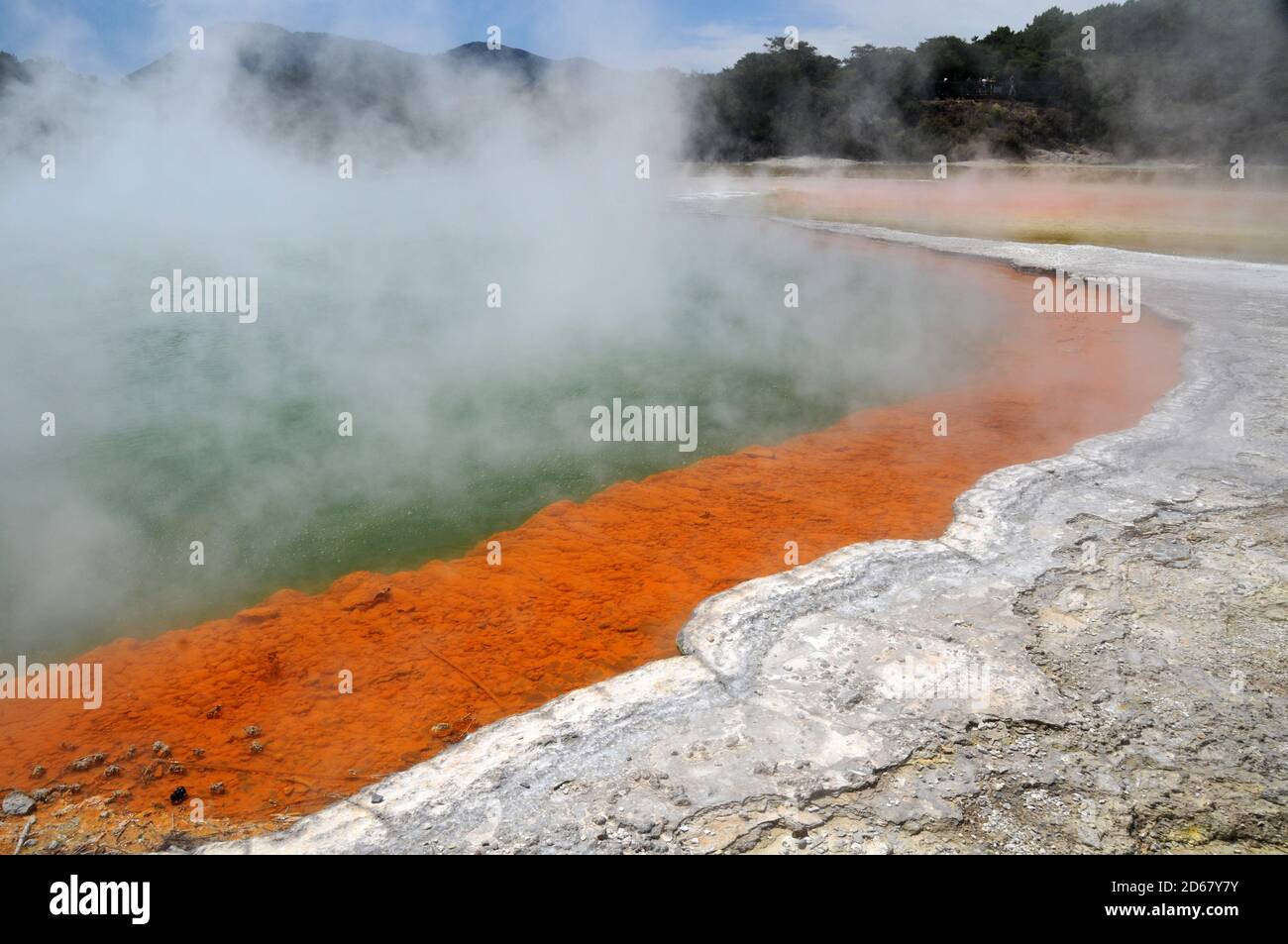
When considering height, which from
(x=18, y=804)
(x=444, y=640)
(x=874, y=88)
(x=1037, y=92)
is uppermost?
(x=874, y=88)

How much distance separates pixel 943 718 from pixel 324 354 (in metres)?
6.19

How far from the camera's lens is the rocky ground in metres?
2.02

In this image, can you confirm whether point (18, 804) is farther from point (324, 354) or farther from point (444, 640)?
point (324, 354)

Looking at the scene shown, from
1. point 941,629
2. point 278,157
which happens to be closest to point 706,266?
point 941,629

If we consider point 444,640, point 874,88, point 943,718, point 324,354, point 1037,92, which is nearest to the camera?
point 943,718

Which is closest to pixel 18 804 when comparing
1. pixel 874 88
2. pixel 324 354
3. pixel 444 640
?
pixel 444 640

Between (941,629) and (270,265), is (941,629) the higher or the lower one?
the lower one

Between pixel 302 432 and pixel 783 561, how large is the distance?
3581 mm

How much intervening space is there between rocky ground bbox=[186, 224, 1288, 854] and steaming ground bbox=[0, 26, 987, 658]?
199 cm

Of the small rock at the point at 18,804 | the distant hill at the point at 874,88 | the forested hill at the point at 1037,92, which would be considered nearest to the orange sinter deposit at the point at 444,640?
the small rock at the point at 18,804

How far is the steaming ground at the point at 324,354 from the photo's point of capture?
427 cm

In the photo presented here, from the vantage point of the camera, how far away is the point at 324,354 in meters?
6.95
